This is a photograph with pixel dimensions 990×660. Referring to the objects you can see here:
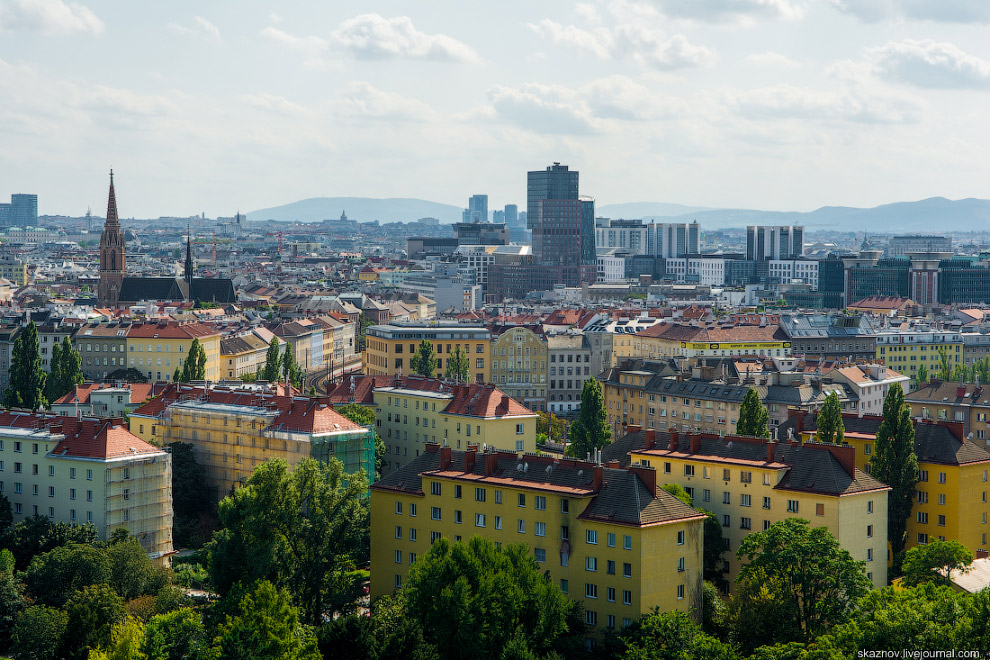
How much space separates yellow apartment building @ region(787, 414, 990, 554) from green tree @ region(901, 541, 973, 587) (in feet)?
26.2

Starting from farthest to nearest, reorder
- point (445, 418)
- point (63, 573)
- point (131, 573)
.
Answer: point (445, 418) → point (131, 573) → point (63, 573)

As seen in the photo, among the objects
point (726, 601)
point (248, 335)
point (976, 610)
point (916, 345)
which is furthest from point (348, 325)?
point (976, 610)

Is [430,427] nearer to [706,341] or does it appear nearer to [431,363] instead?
[431,363]

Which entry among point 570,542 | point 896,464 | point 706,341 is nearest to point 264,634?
point 570,542

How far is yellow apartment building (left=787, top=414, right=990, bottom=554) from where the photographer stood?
223 ft

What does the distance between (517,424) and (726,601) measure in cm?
2611

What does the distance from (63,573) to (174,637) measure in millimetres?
10170

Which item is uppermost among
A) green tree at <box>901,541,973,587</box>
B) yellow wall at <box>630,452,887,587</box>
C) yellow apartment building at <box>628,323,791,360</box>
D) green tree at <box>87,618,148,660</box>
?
yellow apartment building at <box>628,323,791,360</box>

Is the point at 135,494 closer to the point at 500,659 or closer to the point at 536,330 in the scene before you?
the point at 500,659

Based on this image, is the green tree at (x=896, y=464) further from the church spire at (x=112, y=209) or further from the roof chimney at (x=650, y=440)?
the church spire at (x=112, y=209)

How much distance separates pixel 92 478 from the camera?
68.3 m

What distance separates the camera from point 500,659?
50250mm

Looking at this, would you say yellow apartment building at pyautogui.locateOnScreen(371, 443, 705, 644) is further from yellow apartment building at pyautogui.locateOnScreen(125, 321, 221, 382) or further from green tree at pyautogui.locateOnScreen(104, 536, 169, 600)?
yellow apartment building at pyautogui.locateOnScreen(125, 321, 221, 382)

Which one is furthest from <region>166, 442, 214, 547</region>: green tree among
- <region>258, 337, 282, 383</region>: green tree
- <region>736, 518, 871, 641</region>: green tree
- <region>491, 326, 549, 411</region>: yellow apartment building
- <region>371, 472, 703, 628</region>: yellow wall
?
<region>491, 326, 549, 411</region>: yellow apartment building
